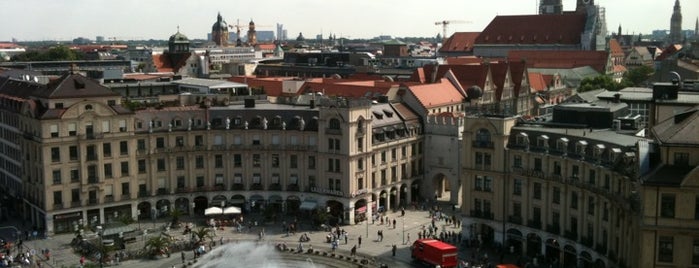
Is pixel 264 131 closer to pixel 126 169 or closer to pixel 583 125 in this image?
pixel 126 169

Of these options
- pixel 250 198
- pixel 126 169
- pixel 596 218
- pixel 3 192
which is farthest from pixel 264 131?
pixel 596 218

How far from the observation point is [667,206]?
62.2 m

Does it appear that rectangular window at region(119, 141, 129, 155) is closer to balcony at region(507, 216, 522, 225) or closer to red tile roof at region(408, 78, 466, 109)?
red tile roof at region(408, 78, 466, 109)

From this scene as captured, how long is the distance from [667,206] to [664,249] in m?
3.38

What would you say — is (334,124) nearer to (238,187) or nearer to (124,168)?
(238,187)

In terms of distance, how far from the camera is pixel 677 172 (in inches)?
2463

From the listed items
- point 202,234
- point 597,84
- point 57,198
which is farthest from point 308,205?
point 597,84

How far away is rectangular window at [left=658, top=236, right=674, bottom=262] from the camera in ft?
205

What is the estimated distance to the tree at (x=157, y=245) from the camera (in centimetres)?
9144

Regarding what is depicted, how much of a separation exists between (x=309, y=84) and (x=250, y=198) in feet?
167

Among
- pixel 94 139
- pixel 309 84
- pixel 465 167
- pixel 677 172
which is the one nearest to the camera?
pixel 677 172

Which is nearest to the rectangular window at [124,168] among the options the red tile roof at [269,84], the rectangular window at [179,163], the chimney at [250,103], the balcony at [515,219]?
the rectangular window at [179,163]

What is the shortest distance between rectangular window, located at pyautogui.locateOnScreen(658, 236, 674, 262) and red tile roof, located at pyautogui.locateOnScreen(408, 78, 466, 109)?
63.7 metres

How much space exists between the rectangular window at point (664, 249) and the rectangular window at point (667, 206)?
181cm
